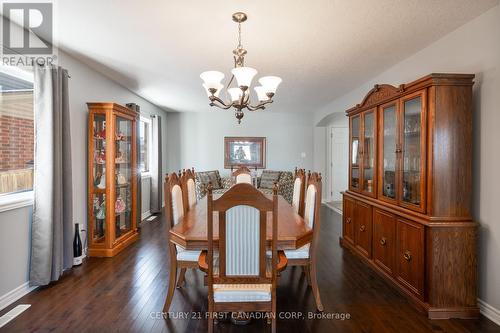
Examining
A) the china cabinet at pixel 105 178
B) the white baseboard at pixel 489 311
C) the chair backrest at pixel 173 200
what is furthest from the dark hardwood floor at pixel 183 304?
the chair backrest at pixel 173 200

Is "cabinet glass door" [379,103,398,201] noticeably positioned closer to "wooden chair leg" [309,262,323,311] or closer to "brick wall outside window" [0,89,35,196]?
"wooden chair leg" [309,262,323,311]

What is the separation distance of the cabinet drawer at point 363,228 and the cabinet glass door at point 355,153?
34 centimetres

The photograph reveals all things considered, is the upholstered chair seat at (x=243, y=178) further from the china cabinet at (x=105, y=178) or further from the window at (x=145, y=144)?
the window at (x=145, y=144)

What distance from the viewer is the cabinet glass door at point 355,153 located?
354cm

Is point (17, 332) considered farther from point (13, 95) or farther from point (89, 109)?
point (89, 109)

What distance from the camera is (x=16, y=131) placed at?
2572 mm

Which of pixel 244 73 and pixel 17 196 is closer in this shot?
pixel 244 73

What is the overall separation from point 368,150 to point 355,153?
1.25 feet

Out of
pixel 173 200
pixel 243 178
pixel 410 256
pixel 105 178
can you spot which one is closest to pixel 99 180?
pixel 105 178

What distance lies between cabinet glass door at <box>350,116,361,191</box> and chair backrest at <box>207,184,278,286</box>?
2335 mm

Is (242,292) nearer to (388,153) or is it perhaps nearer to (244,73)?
(244,73)

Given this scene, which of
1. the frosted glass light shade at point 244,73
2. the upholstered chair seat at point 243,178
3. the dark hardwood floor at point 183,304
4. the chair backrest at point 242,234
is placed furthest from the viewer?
the upholstered chair seat at point 243,178

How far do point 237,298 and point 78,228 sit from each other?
251cm

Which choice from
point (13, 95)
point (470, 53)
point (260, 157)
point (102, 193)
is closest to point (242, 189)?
point (470, 53)
